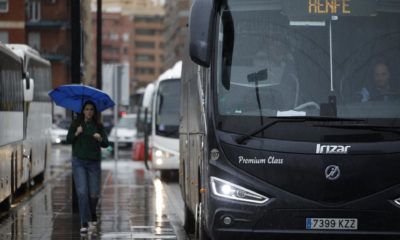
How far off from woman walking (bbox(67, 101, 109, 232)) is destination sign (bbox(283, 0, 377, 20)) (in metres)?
4.94

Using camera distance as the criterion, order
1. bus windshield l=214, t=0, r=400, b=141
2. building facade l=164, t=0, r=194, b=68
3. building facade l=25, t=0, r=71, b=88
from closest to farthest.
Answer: bus windshield l=214, t=0, r=400, b=141
building facade l=25, t=0, r=71, b=88
building facade l=164, t=0, r=194, b=68

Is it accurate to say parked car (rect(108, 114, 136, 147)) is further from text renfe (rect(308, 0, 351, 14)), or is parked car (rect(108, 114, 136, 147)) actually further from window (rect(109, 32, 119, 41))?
window (rect(109, 32, 119, 41))

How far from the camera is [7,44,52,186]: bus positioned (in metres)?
21.0

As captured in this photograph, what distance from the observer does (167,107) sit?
2864 cm

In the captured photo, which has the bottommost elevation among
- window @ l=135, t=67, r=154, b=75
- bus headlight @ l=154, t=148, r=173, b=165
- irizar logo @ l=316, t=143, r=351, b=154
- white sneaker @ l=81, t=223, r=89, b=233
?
window @ l=135, t=67, r=154, b=75

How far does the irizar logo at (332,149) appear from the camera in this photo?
9.29 metres

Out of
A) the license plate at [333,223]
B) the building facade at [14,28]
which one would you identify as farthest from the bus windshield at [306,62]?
the building facade at [14,28]

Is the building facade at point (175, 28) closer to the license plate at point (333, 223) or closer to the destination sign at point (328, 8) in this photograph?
the destination sign at point (328, 8)

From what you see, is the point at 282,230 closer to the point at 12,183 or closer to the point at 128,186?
the point at 12,183

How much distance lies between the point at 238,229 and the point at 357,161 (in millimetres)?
1343

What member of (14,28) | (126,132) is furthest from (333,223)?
(14,28)

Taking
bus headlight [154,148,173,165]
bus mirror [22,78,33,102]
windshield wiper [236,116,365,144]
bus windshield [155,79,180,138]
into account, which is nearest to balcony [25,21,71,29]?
bus windshield [155,79,180,138]

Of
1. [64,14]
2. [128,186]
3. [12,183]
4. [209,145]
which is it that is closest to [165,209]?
[12,183]

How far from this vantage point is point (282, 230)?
9266mm
